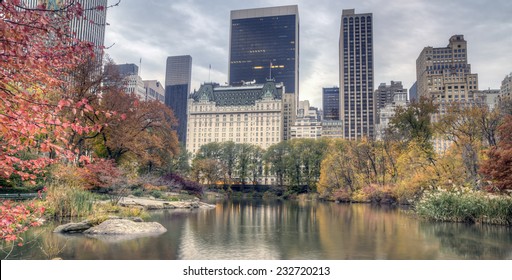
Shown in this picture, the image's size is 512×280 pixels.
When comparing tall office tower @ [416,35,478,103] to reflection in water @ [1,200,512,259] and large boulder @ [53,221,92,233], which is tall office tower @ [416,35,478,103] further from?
large boulder @ [53,221,92,233]

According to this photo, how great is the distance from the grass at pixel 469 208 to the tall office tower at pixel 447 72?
12597 cm

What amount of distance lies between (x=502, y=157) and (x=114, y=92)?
1179 inches

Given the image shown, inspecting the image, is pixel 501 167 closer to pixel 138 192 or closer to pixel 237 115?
pixel 138 192

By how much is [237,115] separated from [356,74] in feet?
211

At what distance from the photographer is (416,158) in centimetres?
4034

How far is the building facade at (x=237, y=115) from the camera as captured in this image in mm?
148500

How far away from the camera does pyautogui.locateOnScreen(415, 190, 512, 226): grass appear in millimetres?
18719

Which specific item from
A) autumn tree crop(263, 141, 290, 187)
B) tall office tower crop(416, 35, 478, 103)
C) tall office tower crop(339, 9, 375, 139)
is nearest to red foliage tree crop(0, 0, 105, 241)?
autumn tree crop(263, 141, 290, 187)

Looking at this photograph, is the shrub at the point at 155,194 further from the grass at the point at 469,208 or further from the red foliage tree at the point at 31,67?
the red foliage tree at the point at 31,67

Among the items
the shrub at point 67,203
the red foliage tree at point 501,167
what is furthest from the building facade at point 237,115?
the red foliage tree at point 501,167

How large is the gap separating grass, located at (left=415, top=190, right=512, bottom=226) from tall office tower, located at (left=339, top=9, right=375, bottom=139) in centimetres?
15697

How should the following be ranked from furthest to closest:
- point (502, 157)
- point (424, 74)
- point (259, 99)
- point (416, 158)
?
point (424, 74), point (259, 99), point (416, 158), point (502, 157)
